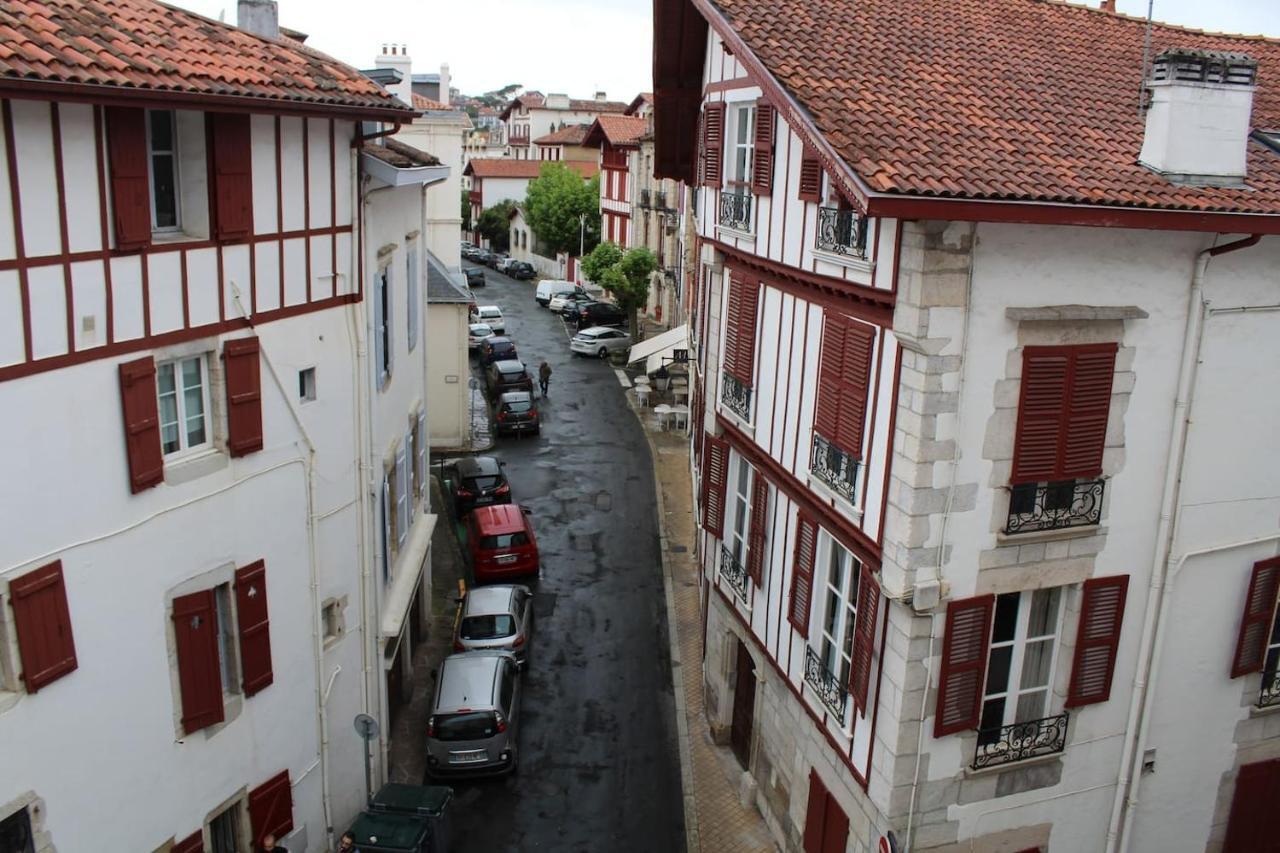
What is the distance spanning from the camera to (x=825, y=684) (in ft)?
→ 46.6

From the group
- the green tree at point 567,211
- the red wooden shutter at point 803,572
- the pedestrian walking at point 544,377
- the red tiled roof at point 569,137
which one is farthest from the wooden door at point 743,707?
the red tiled roof at point 569,137

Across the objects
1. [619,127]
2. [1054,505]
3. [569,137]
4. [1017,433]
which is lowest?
[1054,505]

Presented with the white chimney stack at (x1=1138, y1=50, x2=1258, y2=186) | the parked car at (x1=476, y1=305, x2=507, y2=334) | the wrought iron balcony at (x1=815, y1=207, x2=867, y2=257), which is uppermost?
the white chimney stack at (x1=1138, y1=50, x2=1258, y2=186)

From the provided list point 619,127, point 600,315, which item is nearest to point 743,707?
point 600,315

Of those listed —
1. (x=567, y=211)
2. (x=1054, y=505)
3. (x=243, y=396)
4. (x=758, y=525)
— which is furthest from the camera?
(x=567, y=211)

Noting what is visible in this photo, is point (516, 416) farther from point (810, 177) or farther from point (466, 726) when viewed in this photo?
point (810, 177)

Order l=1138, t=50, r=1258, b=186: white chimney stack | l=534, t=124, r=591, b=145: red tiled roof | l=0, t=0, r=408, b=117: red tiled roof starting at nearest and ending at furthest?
l=0, t=0, r=408, b=117: red tiled roof → l=1138, t=50, r=1258, b=186: white chimney stack → l=534, t=124, r=591, b=145: red tiled roof

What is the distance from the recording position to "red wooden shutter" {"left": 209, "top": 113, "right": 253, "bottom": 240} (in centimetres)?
1227

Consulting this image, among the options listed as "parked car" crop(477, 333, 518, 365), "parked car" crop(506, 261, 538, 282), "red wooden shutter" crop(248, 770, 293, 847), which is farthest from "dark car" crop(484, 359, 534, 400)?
"parked car" crop(506, 261, 538, 282)

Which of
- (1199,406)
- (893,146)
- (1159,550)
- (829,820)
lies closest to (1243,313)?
(1199,406)

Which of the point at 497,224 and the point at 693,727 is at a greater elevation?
the point at 497,224

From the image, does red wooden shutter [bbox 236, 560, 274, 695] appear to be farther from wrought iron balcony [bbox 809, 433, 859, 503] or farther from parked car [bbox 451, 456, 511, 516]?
parked car [bbox 451, 456, 511, 516]

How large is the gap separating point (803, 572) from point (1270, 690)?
6481mm

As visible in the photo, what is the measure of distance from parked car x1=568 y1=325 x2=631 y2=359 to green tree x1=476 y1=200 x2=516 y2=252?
1521 inches
